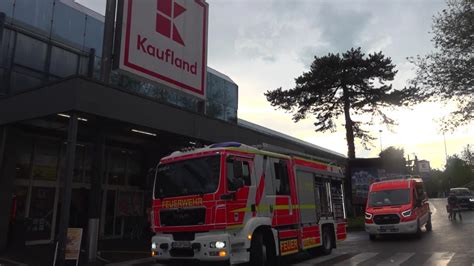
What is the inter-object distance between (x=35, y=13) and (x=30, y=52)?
1923 millimetres

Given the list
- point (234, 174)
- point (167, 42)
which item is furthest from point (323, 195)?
point (167, 42)

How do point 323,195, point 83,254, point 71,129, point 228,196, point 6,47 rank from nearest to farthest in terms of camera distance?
point 228,196 < point 71,129 < point 83,254 < point 323,195 < point 6,47

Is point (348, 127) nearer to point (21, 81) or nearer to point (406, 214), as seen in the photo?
point (406, 214)

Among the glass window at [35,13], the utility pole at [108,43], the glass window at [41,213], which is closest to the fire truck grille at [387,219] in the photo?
the utility pole at [108,43]

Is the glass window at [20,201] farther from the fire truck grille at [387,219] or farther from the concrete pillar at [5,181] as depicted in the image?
the fire truck grille at [387,219]

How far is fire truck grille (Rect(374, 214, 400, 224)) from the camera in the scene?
18.0 m

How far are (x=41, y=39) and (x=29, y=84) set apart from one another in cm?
194

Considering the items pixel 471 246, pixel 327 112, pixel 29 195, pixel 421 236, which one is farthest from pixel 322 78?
pixel 29 195

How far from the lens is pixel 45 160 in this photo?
17.1 meters

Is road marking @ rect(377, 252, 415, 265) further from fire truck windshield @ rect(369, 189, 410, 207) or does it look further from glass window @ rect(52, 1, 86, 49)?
glass window @ rect(52, 1, 86, 49)

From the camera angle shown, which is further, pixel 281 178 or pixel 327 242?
pixel 327 242

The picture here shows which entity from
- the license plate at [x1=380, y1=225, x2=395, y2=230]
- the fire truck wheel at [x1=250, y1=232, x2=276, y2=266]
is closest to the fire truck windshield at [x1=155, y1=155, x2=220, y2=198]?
the fire truck wheel at [x1=250, y1=232, x2=276, y2=266]

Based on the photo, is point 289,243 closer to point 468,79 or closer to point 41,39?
point 41,39

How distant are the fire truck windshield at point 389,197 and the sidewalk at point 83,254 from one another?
10.6 m
